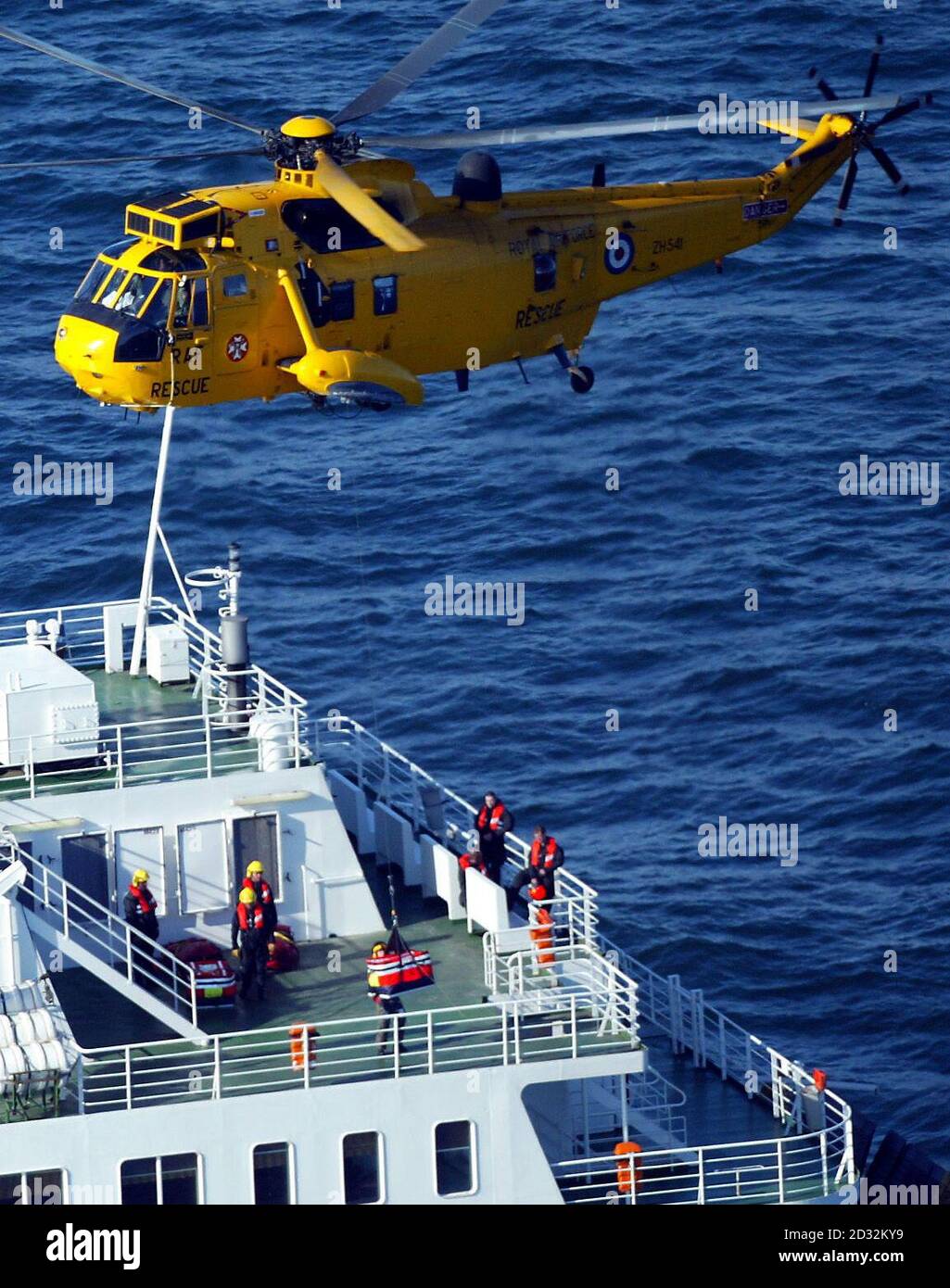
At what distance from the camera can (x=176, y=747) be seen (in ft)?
134

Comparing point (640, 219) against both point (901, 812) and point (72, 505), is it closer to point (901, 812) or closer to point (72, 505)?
point (901, 812)

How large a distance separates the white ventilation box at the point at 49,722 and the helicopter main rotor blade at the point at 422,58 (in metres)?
10.7

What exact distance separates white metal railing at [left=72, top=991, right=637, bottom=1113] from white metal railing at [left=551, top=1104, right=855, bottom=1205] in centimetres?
192

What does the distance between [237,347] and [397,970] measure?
11626 mm

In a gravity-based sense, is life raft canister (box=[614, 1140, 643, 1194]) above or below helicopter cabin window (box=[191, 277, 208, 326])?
below

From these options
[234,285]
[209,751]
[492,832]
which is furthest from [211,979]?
[234,285]

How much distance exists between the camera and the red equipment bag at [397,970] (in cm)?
3869

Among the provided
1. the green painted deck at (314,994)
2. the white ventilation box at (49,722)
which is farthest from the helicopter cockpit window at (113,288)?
the green painted deck at (314,994)

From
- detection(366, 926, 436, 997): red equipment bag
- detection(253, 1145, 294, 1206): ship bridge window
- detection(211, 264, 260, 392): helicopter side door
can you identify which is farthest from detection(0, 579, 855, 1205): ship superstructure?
detection(211, 264, 260, 392): helicopter side door

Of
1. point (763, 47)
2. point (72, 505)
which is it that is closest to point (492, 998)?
point (72, 505)

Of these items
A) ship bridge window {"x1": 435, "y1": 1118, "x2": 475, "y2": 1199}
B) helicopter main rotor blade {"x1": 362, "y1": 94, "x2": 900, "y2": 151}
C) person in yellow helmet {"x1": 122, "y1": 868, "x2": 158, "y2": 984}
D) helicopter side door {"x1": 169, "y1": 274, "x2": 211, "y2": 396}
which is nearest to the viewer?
ship bridge window {"x1": 435, "y1": 1118, "x2": 475, "y2": 1199}

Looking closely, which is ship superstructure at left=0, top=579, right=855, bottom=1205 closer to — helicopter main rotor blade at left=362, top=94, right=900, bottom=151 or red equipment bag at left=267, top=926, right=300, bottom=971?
red equipment bag at left=267, top=926, right=300, bottom=971

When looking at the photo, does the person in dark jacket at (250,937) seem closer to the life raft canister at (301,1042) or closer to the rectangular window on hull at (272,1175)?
the life raft canister at (301,1042)

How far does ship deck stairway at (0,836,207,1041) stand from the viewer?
3784 centimetres
